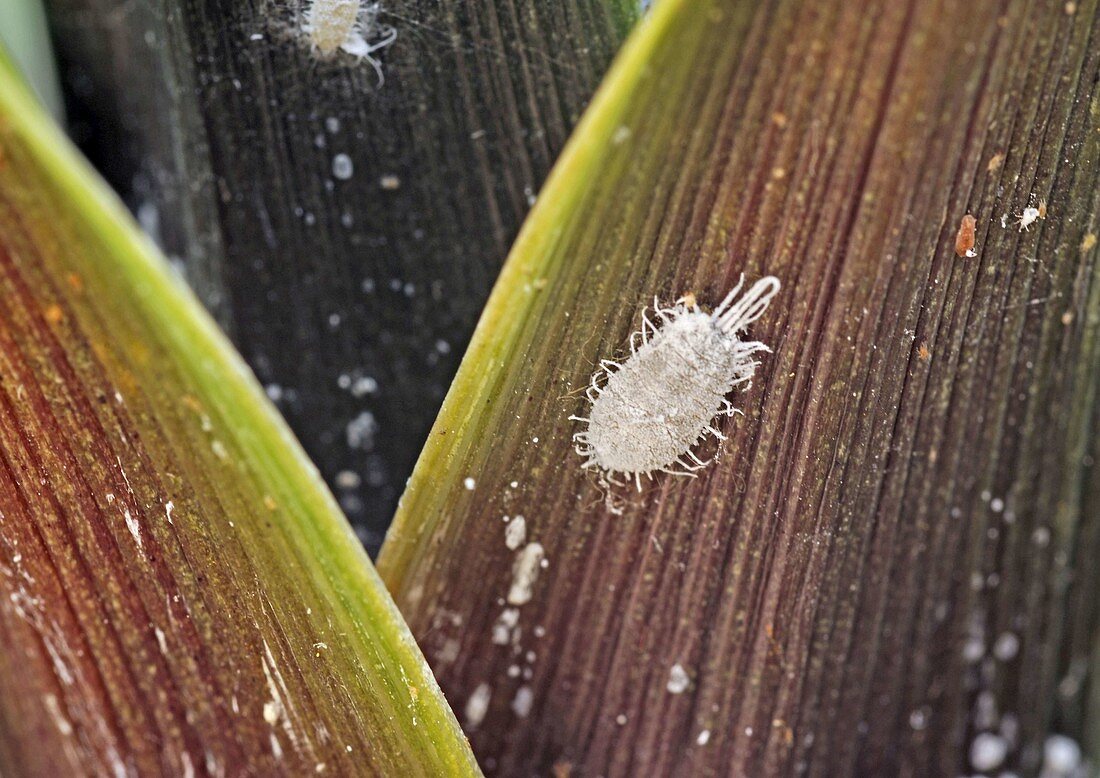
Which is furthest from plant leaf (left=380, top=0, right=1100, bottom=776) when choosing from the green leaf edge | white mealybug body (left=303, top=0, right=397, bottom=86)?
white mealybug body (left=303, top=0, right=397, bottom=86)

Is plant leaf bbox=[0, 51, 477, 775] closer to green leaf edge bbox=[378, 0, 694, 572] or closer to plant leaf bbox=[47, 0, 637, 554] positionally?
green leaf edge bbox=[378, 0, 694, 572]

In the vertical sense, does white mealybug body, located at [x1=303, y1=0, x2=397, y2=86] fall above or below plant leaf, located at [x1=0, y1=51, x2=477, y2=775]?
above

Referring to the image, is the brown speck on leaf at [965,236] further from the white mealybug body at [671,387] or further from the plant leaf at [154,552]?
the plant leaf at [154,552]

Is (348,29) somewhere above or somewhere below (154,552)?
above

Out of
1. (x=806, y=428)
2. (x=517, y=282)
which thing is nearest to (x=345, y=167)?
(x=517, y=282)

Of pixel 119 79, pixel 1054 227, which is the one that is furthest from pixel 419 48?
pixel 1054 227

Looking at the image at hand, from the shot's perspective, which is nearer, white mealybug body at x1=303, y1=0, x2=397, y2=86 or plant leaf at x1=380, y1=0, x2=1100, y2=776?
plant leaf at x1=380, y1=0, x2=1100, y2=776

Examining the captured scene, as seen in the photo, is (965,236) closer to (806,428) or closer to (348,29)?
(806,428)

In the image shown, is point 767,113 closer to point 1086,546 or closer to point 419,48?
point 419,48
